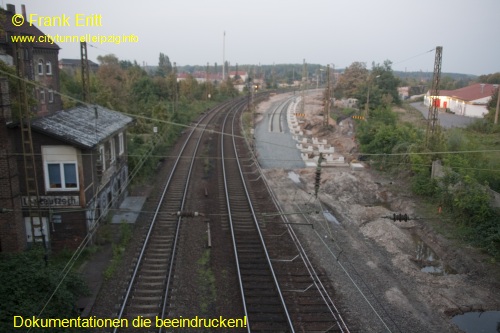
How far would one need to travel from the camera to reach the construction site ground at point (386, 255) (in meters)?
11.6

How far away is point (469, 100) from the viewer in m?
54.8

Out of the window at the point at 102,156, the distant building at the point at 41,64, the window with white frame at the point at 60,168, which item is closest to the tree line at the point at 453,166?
the window at the point at 102,156

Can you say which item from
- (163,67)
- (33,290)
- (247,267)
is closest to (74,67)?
(163,67)

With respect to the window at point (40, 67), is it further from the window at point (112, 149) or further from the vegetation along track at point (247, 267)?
the window at point (112, 149)

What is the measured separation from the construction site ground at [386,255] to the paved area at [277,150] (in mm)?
2337

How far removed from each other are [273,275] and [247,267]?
1.05m

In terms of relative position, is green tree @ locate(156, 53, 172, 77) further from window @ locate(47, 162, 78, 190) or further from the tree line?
window @ locate(47, 162, 78, 190)

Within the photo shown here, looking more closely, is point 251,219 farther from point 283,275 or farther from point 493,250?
point 493,250

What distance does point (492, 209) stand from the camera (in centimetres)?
1781

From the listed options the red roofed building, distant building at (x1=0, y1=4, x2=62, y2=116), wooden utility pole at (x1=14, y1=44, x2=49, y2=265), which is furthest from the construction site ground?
the red roofed building

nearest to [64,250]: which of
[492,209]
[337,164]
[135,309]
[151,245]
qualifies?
[151,245]

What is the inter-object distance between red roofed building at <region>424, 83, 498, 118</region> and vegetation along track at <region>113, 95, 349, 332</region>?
137 feet

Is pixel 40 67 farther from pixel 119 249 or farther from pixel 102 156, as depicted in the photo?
pixel 119 249

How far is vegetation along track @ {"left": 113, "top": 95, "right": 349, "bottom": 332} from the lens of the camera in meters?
10.8
